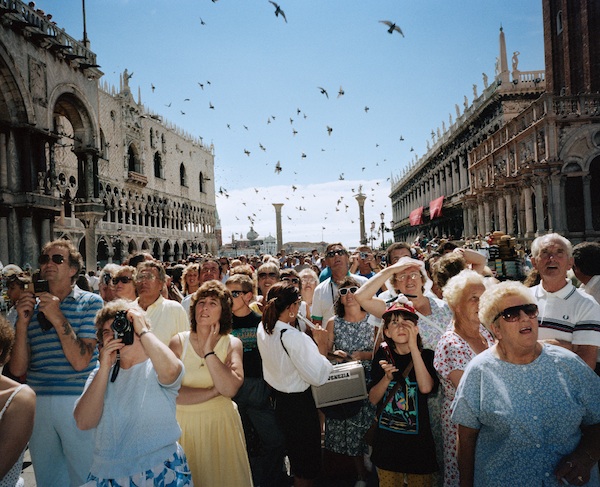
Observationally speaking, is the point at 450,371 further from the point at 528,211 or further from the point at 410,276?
the point at 528,211

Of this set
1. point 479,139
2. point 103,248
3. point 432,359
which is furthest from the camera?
point 103,248

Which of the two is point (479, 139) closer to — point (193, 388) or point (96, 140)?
point (96, 140)

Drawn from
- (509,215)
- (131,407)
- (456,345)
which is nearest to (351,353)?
(456,345)

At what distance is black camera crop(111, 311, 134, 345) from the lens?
2.55m

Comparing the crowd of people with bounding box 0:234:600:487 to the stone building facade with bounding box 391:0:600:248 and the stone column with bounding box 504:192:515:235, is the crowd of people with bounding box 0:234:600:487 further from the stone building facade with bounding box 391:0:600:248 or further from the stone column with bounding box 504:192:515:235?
the stone column with bounding box 504:192:515:235

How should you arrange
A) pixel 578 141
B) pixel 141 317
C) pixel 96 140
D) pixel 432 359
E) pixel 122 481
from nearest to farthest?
pixel 122 481 < pixel 141 317 < pixel 432 359 < pixel 578 141 < pixel 96 140

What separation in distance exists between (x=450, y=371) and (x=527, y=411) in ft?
2.07

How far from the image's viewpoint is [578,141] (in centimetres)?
1628

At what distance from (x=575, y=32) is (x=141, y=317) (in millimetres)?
27870

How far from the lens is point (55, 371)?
11.3 feet

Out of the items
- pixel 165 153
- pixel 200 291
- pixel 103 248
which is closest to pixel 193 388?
pixel 200 291

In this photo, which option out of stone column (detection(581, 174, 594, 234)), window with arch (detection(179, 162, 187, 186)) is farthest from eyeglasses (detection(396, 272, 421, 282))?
window with arch (detection(179, 162, 187, 186))

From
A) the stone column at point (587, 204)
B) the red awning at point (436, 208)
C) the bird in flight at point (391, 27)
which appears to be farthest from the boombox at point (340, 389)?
the red awning at point (436, 208)

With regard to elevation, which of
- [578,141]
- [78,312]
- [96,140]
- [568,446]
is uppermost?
[96,140]
